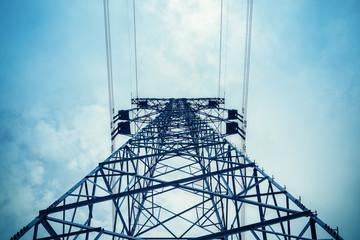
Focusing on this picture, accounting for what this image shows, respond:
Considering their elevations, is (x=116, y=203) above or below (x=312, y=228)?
above

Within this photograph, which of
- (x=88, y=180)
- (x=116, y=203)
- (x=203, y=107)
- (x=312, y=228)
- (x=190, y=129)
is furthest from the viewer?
(x=203, y=107)

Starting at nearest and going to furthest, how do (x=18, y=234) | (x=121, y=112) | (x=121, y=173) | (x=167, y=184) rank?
1. (x=18, y=234)
2. (x=167, y=184)
3. (x=121, y=173)
4. (x=121, y=112)

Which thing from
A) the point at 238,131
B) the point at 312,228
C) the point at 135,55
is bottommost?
the point at 312,228

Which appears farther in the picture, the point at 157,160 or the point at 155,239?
the point at 157,160

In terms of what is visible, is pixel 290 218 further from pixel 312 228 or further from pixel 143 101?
pixel 143 101

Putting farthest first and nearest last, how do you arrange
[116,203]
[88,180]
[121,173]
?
[121,173], [88,180], [116,203]

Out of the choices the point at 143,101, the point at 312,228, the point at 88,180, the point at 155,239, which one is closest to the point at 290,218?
the point at 312,228

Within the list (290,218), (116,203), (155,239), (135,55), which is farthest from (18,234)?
(135,55)

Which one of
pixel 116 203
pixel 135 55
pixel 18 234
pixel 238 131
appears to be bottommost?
pixel 18 234

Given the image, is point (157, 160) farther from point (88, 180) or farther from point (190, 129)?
point (88, 180)
